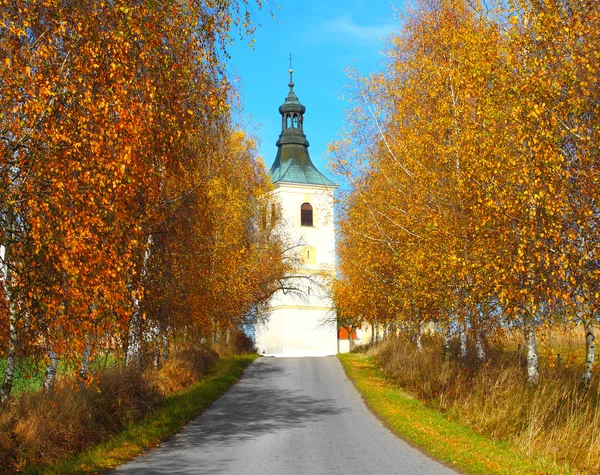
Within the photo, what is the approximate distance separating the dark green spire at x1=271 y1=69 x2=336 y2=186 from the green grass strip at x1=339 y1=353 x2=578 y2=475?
41.7 m

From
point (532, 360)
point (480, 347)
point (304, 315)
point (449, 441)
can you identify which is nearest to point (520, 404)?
point (532, 360)

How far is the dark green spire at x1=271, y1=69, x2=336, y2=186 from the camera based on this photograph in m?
60.0

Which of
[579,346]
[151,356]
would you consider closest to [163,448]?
[151,356]

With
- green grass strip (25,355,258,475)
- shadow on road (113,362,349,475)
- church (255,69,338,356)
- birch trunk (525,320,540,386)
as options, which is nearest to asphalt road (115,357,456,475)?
shadow on road (113,362,349,475)

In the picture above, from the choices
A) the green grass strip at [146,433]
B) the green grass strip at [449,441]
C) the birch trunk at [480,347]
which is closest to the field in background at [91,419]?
the green grass strip at [146,433]

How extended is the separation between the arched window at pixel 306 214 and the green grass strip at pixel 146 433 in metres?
36.8

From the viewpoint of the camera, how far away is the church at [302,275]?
2128 inches

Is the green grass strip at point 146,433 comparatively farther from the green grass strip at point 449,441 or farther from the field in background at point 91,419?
the green grass strip at point 449,441

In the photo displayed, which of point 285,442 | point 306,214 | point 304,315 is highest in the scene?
point 306,214

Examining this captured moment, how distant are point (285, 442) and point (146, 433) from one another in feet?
7.94

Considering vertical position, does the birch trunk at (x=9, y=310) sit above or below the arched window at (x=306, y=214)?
below

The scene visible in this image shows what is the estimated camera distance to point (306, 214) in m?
58.8

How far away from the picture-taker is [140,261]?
39.8ft

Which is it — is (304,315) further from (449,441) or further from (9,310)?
(9,310)
